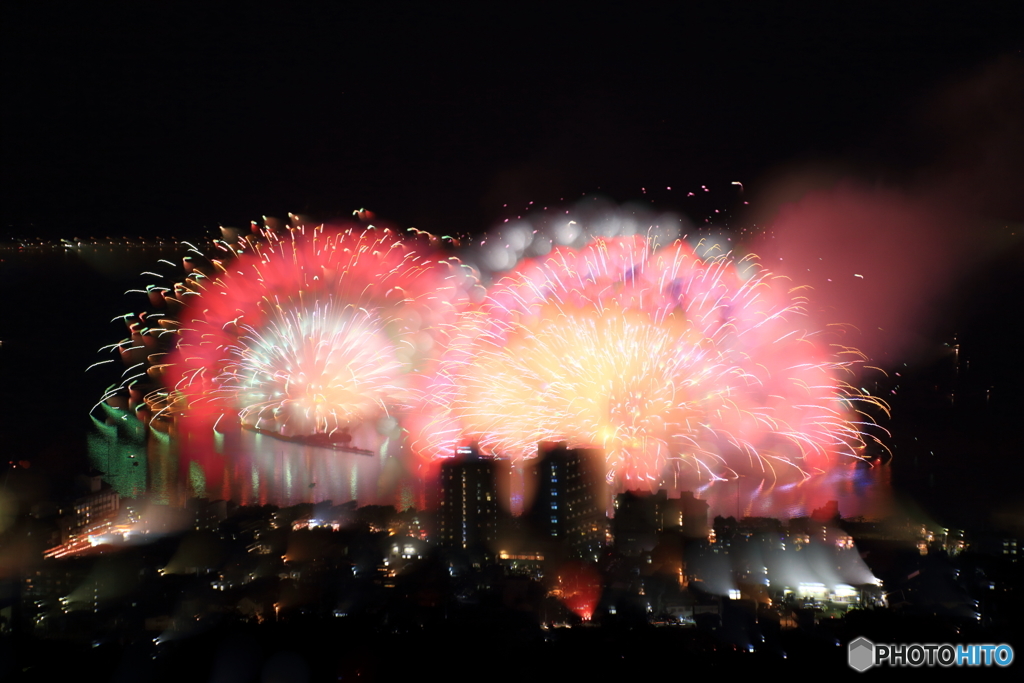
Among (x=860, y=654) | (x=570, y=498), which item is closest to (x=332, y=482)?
(x=570, y=498)

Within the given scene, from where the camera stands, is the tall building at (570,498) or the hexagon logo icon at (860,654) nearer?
the hexagon logo icon at (860,654)

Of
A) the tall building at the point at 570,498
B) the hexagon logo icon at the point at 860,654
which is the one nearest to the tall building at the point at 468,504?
the tall building at the point at 570,498

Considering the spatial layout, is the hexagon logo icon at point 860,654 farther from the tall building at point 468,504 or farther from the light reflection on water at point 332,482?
the light reflection on water at point 332,482

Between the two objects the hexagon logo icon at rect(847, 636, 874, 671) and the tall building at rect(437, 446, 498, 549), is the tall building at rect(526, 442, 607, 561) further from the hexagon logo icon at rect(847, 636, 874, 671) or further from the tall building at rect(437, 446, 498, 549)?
the hexagon logo icon at rect(847, 636, 874, 671)

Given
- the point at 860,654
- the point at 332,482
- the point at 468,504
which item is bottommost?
the point at 332,482

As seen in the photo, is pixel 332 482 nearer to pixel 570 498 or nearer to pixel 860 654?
pixel 570 498

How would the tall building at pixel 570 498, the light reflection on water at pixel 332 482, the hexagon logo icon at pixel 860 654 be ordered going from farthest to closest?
the light reflection on water at pixel 332 482 < the tall building at pixel 570 498 < the hexagon logo icon at pixel 860 654
